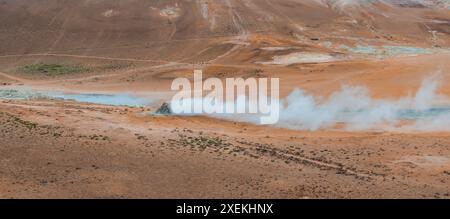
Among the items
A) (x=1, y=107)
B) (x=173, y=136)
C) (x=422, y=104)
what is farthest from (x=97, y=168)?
(x=422, y=104)

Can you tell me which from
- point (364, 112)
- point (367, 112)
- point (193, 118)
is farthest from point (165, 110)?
point (367, 112)

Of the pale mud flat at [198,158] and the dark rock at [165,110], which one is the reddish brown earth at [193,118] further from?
the dark rock at [165,110]

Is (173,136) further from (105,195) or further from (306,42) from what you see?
(306,42)

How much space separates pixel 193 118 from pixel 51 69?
93.4 ft

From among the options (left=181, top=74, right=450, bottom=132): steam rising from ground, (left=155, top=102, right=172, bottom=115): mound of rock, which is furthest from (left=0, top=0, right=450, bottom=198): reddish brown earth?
(left=181, top=74, right=450, bottom=132): steam rising from ground

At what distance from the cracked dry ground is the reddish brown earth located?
0.06 m

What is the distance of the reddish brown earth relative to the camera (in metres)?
17.1

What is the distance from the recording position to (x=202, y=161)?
19312mm

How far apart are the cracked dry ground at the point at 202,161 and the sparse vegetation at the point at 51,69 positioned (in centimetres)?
2573

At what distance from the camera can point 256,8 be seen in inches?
2739

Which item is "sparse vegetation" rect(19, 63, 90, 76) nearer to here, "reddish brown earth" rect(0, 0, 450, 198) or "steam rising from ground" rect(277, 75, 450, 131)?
"reddish brown earth" rect(0, 0, 450, 198)

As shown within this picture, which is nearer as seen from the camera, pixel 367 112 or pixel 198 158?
pixel 198 158

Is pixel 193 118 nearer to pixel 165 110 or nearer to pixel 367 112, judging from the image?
pixel 165 110

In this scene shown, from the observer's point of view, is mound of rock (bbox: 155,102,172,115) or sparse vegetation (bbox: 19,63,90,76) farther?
sparse vegetation (bbox: 19,63,90,76)
